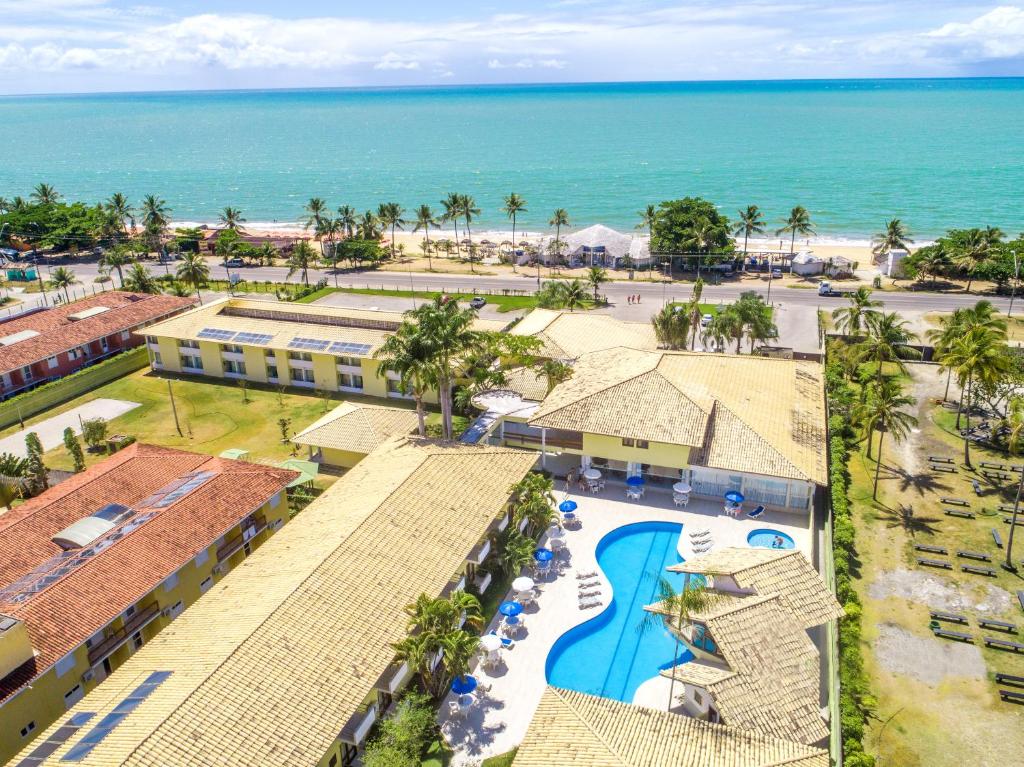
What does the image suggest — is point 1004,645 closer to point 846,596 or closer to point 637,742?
point 846,596

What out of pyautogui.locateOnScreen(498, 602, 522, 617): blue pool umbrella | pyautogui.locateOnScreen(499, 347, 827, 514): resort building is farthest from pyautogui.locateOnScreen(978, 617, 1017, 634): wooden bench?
pyautogui.locateOnScreen(498, 602, 522, 617): blue pool umbrella

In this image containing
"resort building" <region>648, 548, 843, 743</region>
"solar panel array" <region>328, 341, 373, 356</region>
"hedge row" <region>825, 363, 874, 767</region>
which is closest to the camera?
"hedge row" <region>825, 363, 874, 767</region>

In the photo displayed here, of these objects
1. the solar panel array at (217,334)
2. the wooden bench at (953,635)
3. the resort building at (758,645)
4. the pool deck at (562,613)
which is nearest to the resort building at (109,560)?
the pool deck at (562,613)

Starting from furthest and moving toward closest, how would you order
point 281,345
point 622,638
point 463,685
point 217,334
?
point 217,334 → point 281,345 → point 622,638 → point 463,685

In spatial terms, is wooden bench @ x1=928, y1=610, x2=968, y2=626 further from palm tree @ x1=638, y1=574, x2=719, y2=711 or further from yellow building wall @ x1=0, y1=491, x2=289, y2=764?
yellow building wall @ x1=0, y1=491, x2=289, y2=764

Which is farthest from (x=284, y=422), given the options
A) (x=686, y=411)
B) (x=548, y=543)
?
(x=686, y=411)

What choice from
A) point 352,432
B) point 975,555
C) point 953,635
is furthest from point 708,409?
point 352,432
